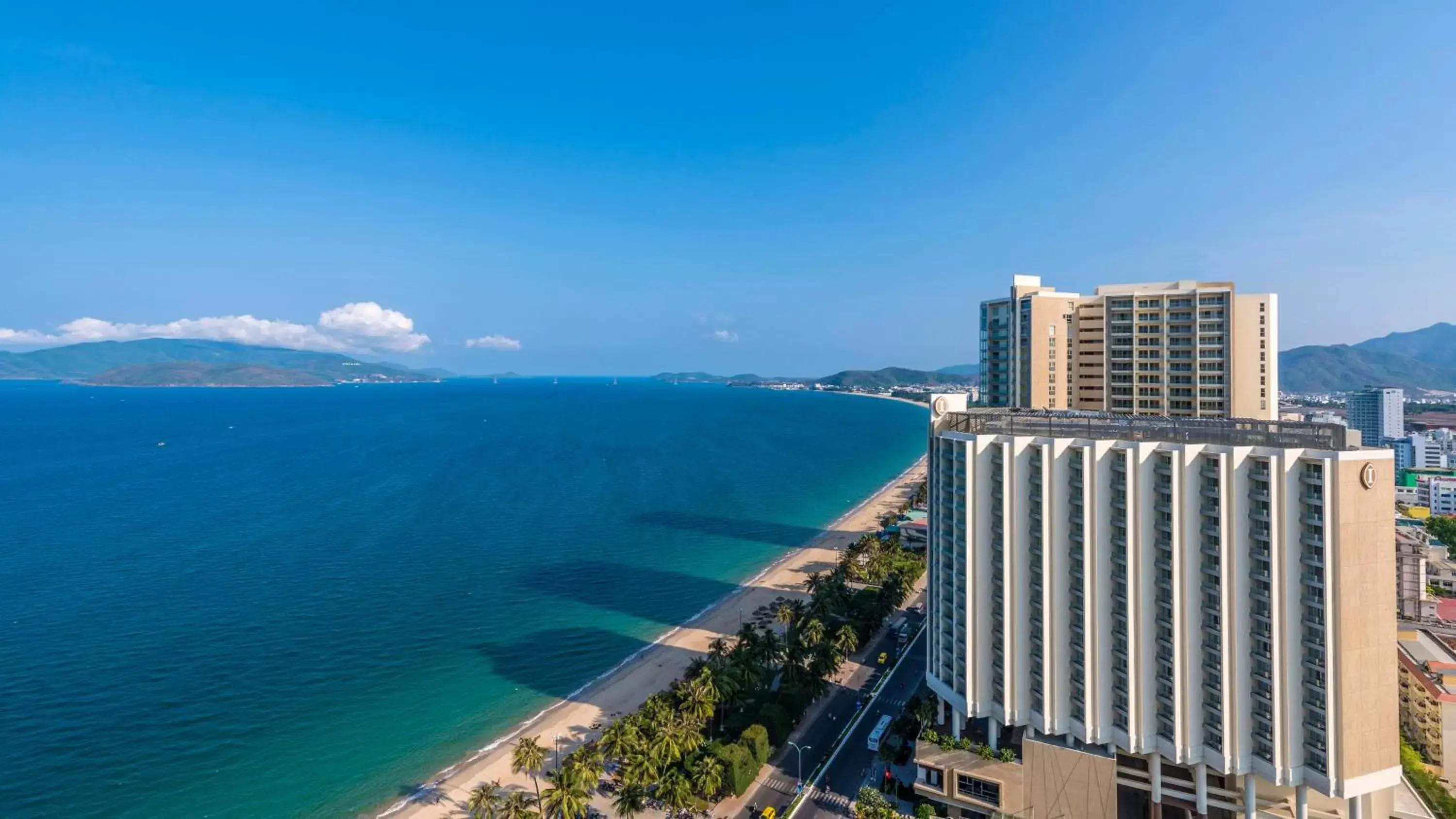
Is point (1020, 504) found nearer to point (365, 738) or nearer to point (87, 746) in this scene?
point (365, 738)

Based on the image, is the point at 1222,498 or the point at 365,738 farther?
the point at 365,738

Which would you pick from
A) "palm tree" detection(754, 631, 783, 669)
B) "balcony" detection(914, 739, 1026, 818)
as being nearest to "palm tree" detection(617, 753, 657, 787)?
"palm tree" detection(754, 631, 783, 669)

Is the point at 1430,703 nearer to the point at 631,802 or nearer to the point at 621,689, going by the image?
the point at 631,802

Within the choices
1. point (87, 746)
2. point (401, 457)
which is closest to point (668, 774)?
point (87, 746)

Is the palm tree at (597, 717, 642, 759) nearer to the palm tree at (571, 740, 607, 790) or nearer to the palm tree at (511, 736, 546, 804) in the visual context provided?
the palm tree at (571, 740, 607, 790)

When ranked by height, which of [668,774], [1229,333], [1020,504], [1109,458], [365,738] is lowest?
Result: [365,738]
